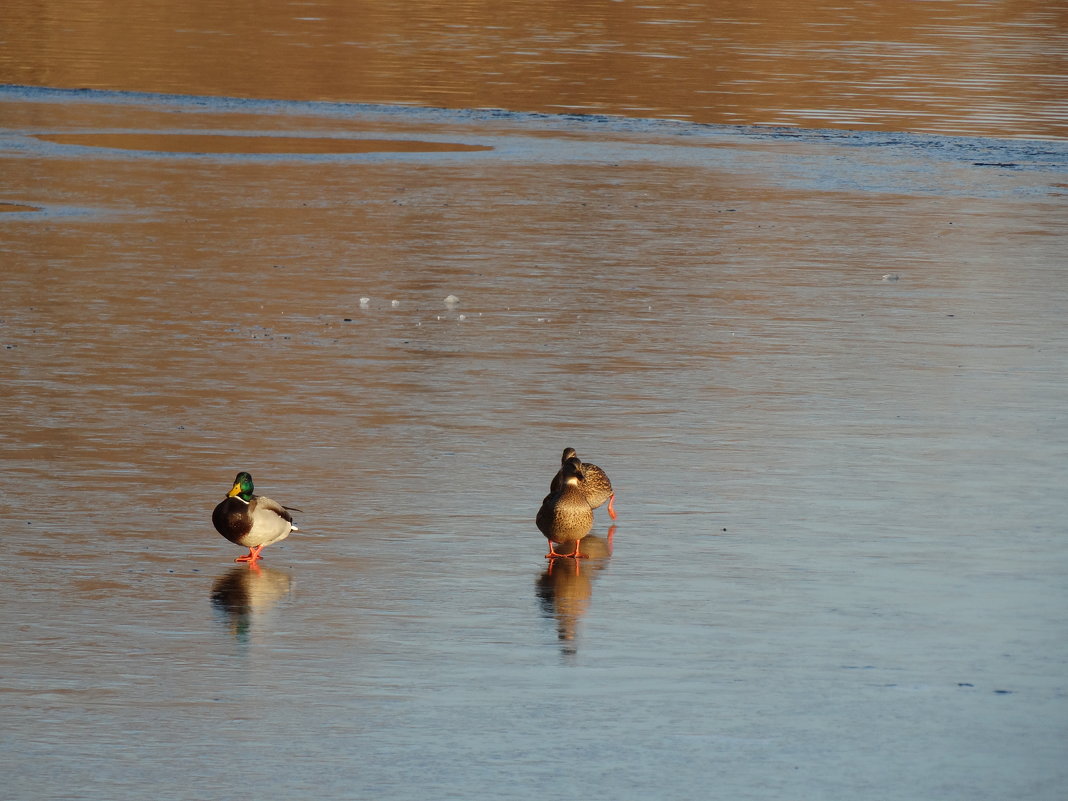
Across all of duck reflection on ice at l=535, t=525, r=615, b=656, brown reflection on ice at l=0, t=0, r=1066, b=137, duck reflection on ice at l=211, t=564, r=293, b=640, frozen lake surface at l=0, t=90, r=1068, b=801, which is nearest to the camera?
frozen lake surface at l=0, t=90, r=1068, b=801

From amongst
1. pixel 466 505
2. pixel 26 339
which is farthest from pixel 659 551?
pixel 26 339

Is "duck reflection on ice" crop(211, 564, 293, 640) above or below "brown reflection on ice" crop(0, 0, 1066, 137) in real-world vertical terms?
above

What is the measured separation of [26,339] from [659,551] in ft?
20.0

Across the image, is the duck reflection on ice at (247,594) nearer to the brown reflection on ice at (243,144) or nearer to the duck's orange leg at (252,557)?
the duck's orange leg at (252,557)

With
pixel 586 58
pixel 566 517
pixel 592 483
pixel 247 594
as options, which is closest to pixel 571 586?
pixel 566 517

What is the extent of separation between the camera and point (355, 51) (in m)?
38.5

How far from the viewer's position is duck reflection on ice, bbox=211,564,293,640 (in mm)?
7609

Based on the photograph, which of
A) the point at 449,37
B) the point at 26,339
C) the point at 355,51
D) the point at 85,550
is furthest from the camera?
the point at 449,37

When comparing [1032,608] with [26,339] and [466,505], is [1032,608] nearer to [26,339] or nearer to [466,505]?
[466,505]

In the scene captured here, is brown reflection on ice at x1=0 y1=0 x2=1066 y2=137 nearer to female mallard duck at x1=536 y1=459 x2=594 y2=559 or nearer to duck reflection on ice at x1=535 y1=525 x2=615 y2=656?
duck reflection on ice at x1=535 y1=525 x2=615 y2=656

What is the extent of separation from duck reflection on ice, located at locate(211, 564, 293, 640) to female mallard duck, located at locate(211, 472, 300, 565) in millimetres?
115

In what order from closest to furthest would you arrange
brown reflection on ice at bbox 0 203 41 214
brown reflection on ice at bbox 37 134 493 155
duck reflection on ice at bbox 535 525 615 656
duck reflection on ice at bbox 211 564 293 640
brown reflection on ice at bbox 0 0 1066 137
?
duck reflection on ice at bbox 535 525 615 656 → duck reflection on ice at bbox 211 564 293 640 → brown reflection on ice at bbox 0 203 41 214 → brown reflection on ice at bbox 37 134 493 155 → brown reflection on ice at bbox 0 0 1066 137

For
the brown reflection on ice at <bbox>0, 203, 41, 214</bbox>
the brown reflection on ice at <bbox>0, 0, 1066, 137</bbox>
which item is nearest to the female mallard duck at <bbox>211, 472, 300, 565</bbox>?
the brown reflection on ice at <bbox>0, 203, 41, 214</bbox>

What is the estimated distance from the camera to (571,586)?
8.12 meters
